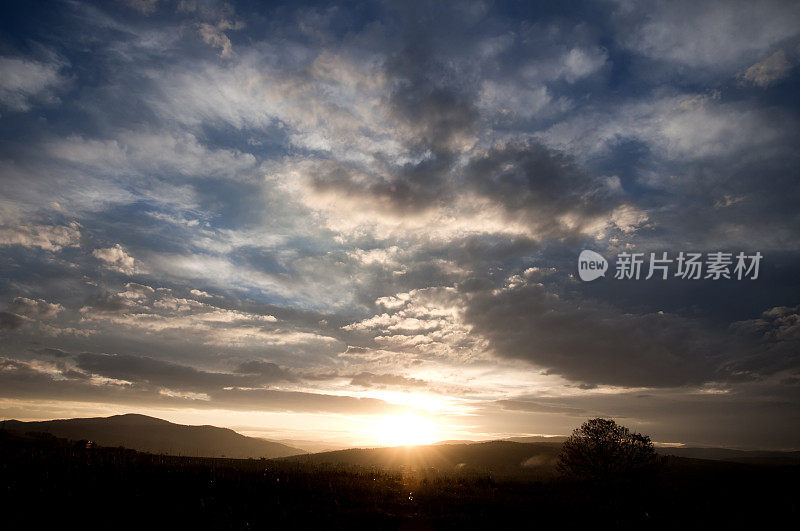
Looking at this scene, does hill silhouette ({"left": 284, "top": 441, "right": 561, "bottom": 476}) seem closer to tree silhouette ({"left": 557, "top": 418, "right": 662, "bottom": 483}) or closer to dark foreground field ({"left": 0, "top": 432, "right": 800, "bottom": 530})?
tree silhouette ({"left": 557, "top": 418, "right": 662, "bottom": 483})

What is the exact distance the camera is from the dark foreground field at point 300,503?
42.3ft

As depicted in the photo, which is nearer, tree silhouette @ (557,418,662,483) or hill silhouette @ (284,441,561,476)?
tree silhouette @ (557,418,662,483)

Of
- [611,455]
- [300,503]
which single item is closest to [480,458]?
[611,455]

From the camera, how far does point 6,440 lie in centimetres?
2731

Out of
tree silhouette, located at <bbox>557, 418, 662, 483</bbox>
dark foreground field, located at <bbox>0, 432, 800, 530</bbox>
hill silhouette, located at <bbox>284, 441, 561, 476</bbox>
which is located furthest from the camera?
hill silhouette, located at <bbox>284, 441, 561, 476</bbox>

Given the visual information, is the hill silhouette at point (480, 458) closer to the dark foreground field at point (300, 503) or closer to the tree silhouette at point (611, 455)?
the tree silhouette at point (611, 455)

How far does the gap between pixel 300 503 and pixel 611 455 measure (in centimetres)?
2278

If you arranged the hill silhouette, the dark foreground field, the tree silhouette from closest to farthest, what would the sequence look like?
the dark foreground field
the tree silhouette
the hill silhouette

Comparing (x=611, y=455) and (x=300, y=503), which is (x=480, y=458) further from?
(x=300, y=503)

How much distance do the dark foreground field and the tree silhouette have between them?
2.75 m

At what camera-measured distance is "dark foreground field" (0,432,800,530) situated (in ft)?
42.3

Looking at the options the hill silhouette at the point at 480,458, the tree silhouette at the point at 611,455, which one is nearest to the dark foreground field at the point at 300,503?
the tree silhouette at the point at 611,455

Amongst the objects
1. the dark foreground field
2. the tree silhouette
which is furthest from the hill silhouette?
the dark foreground field

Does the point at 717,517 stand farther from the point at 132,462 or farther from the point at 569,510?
the point at 132,462
